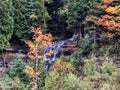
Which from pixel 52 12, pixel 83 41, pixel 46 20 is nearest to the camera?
pixel 83 41

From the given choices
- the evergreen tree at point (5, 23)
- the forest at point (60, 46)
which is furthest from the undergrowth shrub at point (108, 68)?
the evergreen tree at point (5, 23)

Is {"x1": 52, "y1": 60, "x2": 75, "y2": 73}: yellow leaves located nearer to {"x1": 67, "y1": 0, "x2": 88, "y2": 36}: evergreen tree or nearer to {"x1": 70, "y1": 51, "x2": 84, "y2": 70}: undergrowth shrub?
{"x1": 70, "y1": 51, "x2": 84, "y2": 70}: undergrowth shrub

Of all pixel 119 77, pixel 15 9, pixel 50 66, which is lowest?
pixel 50 66

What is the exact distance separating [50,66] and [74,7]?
743 centimetres

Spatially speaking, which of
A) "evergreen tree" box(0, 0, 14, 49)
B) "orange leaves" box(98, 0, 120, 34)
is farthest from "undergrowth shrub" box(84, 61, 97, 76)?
"evergreen tree" box(0, 0, 14, 49)

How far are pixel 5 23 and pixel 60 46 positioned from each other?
6.72 metres

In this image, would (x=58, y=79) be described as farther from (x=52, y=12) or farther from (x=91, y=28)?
(x=52, y=12)

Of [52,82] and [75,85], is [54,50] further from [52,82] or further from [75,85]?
[75,85]

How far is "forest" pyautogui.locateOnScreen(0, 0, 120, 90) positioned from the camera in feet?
104

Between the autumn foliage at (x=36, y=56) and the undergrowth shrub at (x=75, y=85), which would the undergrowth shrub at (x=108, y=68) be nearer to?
the undergrowth shrub at (x=75, y=85)

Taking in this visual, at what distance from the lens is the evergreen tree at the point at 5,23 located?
39.6m

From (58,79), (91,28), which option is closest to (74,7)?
(91,28)

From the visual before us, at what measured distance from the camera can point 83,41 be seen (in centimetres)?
3750

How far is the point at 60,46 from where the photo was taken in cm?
4169
